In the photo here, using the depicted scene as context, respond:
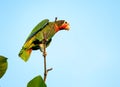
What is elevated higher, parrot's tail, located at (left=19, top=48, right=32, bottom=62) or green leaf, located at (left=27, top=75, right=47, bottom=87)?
parrot's tail, located at (left=19, top=48, right=32, bottom=62)

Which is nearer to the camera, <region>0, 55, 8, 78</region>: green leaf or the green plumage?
<region>0, 55, 8, 78</region>: green leaf

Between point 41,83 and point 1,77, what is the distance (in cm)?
31

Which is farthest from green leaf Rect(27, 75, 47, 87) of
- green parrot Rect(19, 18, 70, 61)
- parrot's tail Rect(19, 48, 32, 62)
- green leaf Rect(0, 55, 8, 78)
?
parrot's tail Rect(19, 48, 32, 62)

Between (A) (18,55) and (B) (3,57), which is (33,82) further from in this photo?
(A) (18,55)

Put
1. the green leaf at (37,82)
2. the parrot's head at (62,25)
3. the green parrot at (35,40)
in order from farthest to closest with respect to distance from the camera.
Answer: the parrot's head at (62,25) < the green parrot at (35,40) < the green leaf at (37,82)

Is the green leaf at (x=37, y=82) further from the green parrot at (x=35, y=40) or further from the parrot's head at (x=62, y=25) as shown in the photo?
the parrot's head at (x=62, y=25)

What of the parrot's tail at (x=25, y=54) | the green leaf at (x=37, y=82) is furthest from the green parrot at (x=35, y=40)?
the green leaf at (x=37, y=82)

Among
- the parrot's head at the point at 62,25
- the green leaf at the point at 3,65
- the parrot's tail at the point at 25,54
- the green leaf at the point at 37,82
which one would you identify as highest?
the parrot's head at the point at 62,25

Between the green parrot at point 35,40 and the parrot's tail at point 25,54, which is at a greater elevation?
the green parrot at point 35,40

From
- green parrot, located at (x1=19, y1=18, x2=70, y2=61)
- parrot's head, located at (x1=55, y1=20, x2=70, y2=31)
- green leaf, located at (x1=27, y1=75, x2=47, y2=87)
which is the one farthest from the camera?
parrot's head, located at (x1=55, y1=20, x2=70, y2=31)

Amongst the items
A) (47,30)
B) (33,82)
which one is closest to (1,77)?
(33,82)

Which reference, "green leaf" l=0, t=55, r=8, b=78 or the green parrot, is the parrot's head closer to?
the green parrot

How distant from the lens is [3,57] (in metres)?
1.26

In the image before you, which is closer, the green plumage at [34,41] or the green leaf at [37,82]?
the green leaf at [37,82]
